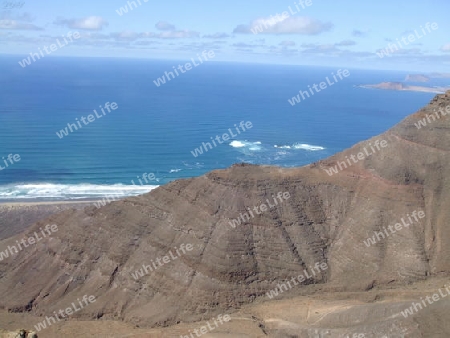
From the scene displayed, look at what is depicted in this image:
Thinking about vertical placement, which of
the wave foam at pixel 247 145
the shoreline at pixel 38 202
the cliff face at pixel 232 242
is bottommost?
the cliff face at pixel 232 242

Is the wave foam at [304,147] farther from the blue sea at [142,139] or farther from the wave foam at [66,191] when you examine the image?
the wave foam at [66,191]

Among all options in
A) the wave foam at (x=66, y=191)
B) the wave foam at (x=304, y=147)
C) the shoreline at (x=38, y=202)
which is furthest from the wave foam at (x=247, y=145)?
the shoreline at (x=38, y=202)

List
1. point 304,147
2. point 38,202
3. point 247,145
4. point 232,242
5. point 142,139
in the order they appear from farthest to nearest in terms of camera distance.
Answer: point 142,139 < point 304,147 < point 247,145 < point 38,202 < point 232,242

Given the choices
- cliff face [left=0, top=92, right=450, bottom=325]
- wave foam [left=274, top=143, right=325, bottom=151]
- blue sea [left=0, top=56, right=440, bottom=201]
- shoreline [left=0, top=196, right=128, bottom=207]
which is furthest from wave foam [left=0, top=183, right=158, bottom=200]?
wave foam [left=274, top=143, right=325, bottom=151]

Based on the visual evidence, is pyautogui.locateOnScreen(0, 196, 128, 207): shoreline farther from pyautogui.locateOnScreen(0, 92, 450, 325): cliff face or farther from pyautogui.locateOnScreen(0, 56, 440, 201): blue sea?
pyautogui.locateOnScreen(0, 92, 450, 325): cliff face

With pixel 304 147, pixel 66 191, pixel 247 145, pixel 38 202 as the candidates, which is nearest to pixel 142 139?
pixel 247 145

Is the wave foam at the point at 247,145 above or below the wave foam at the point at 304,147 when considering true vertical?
above

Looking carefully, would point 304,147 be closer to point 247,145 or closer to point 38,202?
point 247,145

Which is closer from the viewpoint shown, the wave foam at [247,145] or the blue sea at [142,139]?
the blue sea at [142,139]

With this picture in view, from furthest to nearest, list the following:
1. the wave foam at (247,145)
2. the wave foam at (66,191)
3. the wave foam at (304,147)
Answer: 1. the wave foam at (304,147)
2. the wave foam at (247,145)
3. the wave foam at (66,191)
